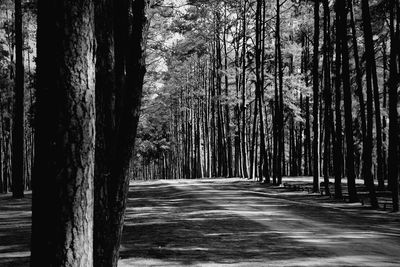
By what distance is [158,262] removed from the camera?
23.4 ft

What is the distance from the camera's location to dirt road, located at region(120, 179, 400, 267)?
737 cm

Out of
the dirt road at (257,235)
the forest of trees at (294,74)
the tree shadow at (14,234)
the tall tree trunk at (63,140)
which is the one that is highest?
the forest of trees at (294,74)

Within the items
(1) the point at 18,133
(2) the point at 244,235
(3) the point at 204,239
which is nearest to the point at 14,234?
(3) the point at 204,239

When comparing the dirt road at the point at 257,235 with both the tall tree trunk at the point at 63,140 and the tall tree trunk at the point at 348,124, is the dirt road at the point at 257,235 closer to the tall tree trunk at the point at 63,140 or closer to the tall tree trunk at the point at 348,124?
A: the tall tree trunk at the point at 348,124

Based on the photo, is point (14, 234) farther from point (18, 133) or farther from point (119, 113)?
point (18, 133)

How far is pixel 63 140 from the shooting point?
290cm

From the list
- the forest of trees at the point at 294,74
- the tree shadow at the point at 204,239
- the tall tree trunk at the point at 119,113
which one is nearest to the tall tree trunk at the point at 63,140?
the tall tree trunk at the point at 119,113

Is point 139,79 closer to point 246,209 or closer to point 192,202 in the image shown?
point 246,209

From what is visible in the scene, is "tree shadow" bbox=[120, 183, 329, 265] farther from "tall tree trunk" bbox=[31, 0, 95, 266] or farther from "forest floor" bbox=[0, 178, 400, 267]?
"tall tree trunk" bbox=[31, 0, 95, 266]

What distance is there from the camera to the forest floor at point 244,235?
24.2 feet

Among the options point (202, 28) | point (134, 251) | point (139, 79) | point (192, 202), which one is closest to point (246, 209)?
point (192, 202)

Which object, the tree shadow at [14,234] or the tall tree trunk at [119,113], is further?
the tree shadow at [14,234]

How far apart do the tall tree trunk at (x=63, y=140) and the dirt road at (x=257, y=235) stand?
435 cm

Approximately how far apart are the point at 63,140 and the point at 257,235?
745 centimetres
